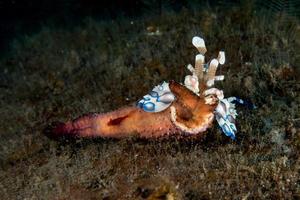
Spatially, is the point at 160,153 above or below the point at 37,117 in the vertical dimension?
above

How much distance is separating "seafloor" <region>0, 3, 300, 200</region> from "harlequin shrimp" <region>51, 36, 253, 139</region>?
0.46 ft

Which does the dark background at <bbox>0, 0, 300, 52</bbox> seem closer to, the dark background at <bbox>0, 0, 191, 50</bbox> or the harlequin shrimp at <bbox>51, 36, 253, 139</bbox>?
the dark background at <bbox>0, 0, 191, 50</bbox>

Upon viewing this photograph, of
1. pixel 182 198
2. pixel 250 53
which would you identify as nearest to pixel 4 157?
pixel 182 198

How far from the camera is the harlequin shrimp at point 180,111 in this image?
13.7 feet

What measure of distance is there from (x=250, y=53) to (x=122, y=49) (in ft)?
8.08

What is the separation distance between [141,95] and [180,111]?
60.2 inches

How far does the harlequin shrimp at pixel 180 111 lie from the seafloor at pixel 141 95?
0.14 metres

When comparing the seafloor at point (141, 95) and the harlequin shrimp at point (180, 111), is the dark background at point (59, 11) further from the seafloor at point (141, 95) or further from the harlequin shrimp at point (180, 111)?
the harlequin shrimp at point (180, 111)

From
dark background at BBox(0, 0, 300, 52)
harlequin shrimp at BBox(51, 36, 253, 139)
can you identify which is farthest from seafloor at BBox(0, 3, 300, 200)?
dark background at BBox(0, 0, 300, 52)

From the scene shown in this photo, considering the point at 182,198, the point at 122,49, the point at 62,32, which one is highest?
the point at 182,198

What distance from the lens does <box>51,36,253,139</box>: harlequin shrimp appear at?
13.7ft

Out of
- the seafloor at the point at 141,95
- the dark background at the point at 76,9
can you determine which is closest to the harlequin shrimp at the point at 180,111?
the seafloor at the point at 141,95

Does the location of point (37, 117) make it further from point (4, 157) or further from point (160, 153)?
point (160, 153)

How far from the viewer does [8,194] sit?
4.19 metres
